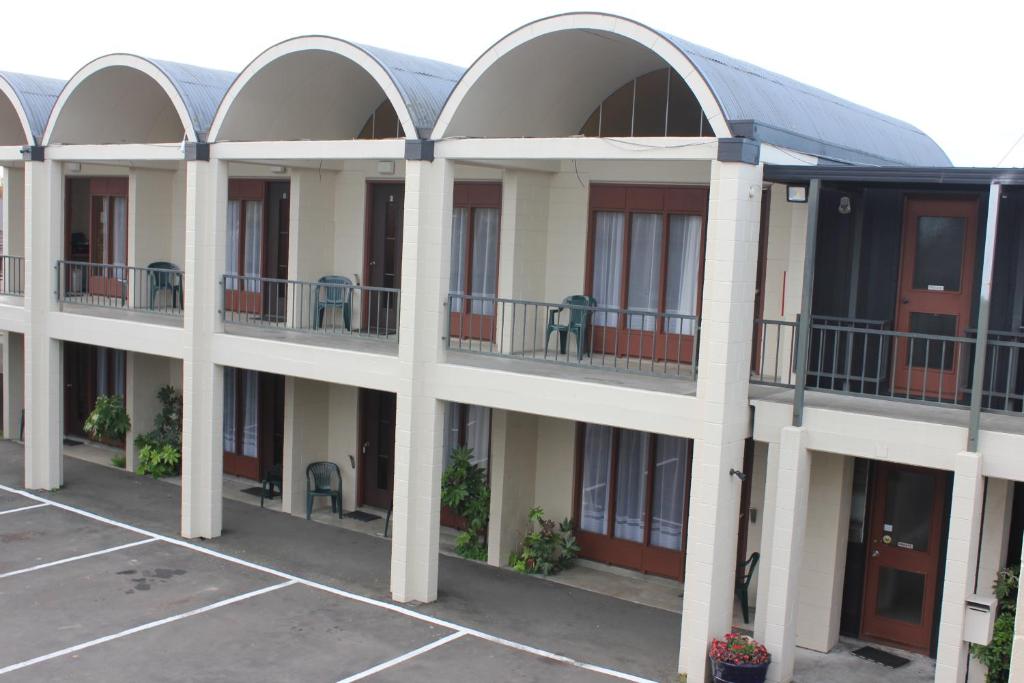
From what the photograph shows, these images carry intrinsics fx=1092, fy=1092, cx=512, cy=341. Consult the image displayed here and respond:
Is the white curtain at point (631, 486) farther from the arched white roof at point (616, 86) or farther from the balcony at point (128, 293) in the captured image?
the balcony at point (128, 293)

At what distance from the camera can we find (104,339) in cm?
1752

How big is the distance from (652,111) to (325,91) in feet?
16.3

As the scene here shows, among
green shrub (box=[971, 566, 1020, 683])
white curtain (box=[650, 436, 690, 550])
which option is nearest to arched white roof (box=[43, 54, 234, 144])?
white curtain (box=[650, 436, 690, 550])

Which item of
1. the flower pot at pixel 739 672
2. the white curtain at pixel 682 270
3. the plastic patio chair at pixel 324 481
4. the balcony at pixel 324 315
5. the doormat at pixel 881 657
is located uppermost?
the white curtain at pixel 682 270

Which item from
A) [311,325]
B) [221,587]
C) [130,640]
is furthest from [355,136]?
[130,640]

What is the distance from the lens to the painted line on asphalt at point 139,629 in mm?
11352

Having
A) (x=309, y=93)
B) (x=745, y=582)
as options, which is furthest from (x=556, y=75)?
(x=745, y=582)

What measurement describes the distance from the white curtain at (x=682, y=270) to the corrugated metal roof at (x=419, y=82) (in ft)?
11.4

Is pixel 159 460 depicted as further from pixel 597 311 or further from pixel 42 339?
pixel 597 311

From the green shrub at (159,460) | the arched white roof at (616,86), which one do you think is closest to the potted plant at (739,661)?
the arched white roof at (616,86)

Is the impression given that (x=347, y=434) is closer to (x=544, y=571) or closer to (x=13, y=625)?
(x=544, y=571)

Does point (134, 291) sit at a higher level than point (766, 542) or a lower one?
higher

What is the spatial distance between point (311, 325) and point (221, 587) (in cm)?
488

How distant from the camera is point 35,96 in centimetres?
1861
